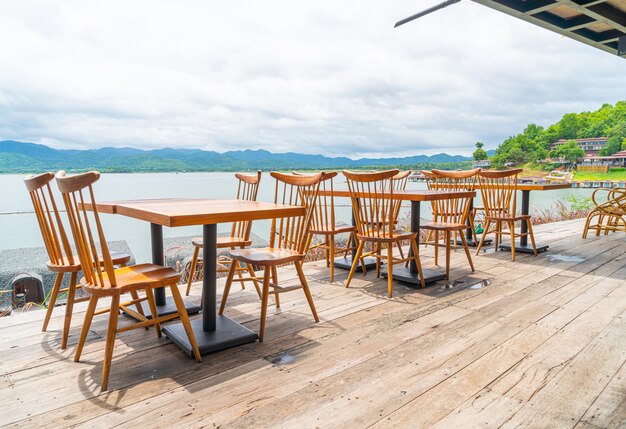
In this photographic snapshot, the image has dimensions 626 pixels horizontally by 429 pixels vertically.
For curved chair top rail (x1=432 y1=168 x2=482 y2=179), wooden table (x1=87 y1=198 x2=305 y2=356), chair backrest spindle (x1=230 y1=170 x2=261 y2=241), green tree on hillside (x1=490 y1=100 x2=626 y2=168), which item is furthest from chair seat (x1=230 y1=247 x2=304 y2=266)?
green tree on hillside (x1=490 y1=100 x2=626 y2=168)

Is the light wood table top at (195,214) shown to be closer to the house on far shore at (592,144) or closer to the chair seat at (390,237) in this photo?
the chair seat at (390,237)

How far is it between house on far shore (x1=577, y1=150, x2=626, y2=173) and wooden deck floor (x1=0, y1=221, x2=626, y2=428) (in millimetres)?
8510

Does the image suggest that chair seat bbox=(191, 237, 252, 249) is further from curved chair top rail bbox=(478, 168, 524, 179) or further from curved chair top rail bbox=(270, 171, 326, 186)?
curved chair top rail bbox=(478, 168, 524, 179)

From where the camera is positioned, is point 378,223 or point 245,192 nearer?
point 378,223

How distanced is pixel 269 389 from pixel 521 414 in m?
1.05

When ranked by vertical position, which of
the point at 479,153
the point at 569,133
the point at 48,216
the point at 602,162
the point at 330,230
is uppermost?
the point at 569,133

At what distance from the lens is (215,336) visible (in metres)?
2.25

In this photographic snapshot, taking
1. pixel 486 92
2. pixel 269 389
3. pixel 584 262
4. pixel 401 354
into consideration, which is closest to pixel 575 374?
pixel 401 354

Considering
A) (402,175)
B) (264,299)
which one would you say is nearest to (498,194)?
(402,175)

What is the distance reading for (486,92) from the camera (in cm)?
1705

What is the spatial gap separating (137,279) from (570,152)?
Answer: 11032mm

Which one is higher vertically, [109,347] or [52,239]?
[52,239]

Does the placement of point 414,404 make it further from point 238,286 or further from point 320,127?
point 320,127

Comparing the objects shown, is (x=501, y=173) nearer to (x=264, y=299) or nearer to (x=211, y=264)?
(x=264, y=299)
